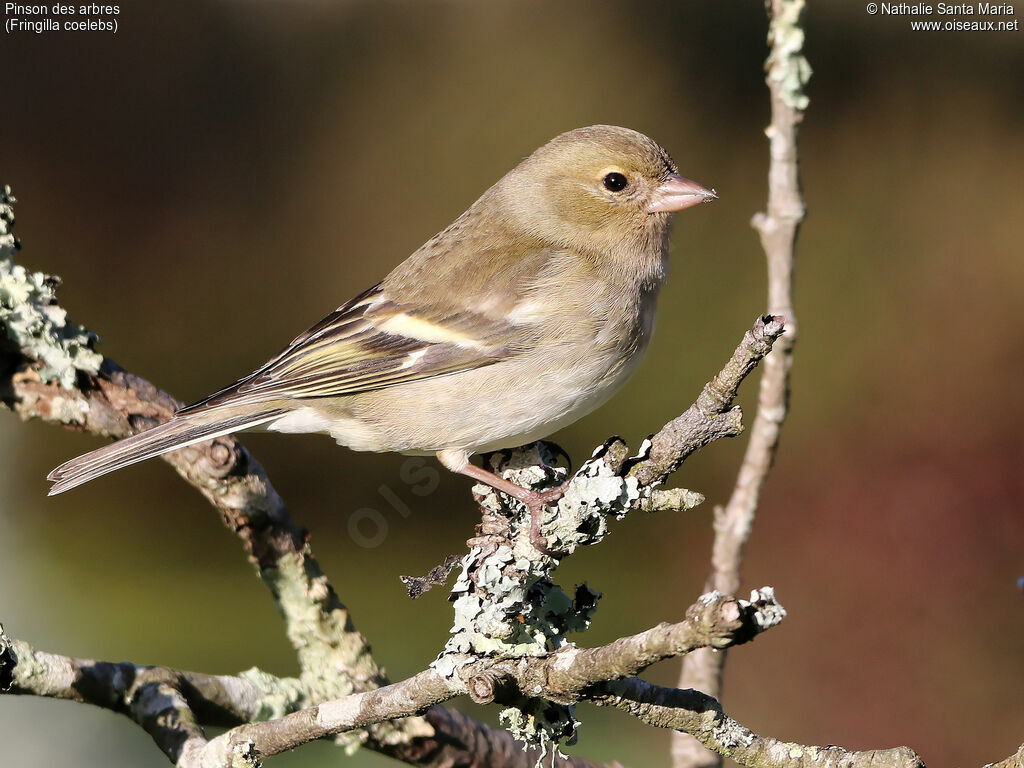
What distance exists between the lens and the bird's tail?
9.61ft

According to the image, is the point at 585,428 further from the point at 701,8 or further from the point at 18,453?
the point at 18,453

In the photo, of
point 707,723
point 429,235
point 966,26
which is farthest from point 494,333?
point 966,26

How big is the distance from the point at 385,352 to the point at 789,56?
1550mm

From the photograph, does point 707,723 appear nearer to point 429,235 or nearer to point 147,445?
point 147,445

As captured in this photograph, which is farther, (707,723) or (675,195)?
(675,195)

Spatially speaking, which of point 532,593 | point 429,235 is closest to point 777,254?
point 532,593

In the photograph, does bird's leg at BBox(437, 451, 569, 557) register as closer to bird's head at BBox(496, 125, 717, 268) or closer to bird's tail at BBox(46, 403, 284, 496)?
bird's tail at BBox(46, 403, 284, 496)

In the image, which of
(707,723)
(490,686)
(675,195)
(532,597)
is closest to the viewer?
(707,723)

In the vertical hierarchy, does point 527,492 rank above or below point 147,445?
below

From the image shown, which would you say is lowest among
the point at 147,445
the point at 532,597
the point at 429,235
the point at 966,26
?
the point at 532,597

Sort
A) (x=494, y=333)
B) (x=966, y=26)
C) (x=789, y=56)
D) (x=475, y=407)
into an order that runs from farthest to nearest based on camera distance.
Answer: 1. (x=966, y=26)
2. (x=494, y=333)
3. (x=475, y=407)
4. (x=789, y=56)

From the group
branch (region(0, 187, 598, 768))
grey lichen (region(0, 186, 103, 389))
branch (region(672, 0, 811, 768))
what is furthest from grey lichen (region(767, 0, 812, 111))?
grey lichen (region(0, 186, 103, 389))

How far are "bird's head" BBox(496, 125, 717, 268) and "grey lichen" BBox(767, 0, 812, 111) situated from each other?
883mm

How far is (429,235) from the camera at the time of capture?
17.1ft
